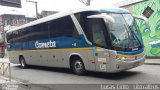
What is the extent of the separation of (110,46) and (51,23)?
16.3ft

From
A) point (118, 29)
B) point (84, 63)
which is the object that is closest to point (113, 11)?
point (118, 29)

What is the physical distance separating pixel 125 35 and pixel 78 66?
288 cm

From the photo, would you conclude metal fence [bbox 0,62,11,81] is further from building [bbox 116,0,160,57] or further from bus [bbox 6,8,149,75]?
building [bbox 116,0,160,57]

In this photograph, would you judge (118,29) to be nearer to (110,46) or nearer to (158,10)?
(110,46)

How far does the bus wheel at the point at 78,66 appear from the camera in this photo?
12.5 meters

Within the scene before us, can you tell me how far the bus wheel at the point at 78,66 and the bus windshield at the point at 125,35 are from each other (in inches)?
95.4

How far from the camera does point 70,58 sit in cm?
1311

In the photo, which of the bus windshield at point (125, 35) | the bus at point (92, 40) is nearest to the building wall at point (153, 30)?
the bus at point (92, 40)

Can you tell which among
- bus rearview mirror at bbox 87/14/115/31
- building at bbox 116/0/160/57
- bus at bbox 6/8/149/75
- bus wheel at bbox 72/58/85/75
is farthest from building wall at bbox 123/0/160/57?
bus rearview mirror at bbox 87/14/115/31

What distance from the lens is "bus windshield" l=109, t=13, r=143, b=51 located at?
1068 cm

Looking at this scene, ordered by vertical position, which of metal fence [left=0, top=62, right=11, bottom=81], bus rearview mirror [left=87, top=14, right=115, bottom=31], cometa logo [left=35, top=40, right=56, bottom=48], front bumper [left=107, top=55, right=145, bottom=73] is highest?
bus rearview mirror [left=87, top=14, right=115, bottom=31]

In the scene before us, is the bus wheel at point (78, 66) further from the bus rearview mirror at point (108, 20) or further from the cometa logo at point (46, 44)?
the bus rearview mirror at point (108, 20)

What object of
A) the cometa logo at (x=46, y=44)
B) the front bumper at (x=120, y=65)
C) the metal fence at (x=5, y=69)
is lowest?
the metal fence at (x=5, y=69)

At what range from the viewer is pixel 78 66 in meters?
12.7
